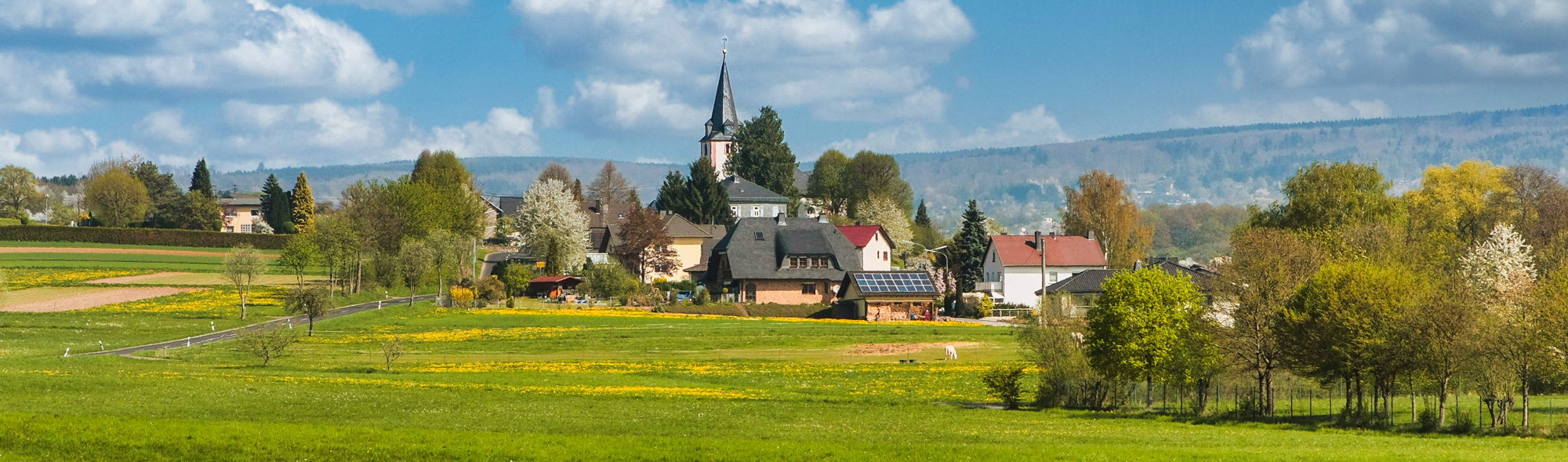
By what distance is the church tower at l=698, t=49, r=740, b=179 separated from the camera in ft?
624

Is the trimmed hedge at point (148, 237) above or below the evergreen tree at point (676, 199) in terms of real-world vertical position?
below

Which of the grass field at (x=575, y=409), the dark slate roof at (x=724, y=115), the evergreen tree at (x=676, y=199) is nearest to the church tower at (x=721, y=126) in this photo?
the dark slate roof at (x=724, y=115)

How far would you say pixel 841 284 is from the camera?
96062 mm

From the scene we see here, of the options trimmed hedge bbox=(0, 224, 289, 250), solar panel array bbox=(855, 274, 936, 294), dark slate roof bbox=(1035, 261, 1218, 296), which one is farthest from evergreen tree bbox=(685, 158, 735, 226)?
dark slate roof bbox=(1035, 261, 1218, 296)

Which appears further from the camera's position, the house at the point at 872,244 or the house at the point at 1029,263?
the house at the point at 872,244

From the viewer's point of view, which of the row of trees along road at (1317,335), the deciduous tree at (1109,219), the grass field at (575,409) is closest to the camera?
the grass field at (575,409)

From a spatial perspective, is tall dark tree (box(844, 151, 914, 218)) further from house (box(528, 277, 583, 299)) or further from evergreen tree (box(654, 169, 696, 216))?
house (box(528, 277, 583, 299))

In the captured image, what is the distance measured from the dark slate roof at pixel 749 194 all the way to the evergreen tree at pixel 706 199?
886cm

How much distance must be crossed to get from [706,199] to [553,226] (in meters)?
22.6

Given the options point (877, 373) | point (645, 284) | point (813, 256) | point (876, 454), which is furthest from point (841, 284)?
point (876, 454)

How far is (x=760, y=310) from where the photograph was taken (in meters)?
90.0

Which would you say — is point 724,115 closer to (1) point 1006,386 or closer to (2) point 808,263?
(2) point 808,263

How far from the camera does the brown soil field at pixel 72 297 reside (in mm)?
75625

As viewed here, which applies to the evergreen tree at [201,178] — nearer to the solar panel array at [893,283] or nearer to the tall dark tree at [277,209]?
the tall dark tree at [277,209]
